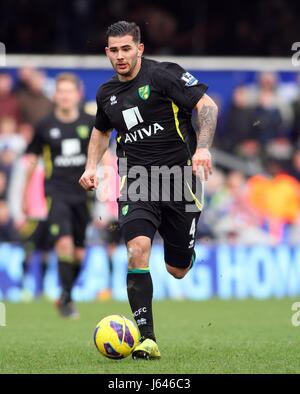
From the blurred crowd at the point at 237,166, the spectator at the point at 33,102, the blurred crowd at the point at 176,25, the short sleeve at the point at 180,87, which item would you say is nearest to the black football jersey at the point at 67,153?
the blurred crowd at the point at 237,166

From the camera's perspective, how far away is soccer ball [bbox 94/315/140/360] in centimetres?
801

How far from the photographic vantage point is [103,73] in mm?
18172

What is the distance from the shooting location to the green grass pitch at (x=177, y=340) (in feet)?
25.2

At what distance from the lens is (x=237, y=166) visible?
18156 millimetres

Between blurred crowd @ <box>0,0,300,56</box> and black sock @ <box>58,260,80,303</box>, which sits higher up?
blurred crowd @ <box>0,0,300,56</box>

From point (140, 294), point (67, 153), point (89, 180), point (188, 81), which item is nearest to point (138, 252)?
point (140, 294)

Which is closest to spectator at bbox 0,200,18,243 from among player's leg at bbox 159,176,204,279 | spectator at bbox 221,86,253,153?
spectator at bbox 221,86,253,153

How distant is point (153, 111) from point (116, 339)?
6.30ft

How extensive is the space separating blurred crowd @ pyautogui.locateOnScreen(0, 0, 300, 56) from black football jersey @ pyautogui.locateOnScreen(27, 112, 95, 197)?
651cm

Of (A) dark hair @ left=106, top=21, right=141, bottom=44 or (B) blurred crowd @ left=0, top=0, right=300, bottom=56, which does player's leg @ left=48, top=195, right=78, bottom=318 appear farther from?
(B) blurred crowd @ left=0, top=0, right=300, bottom=56

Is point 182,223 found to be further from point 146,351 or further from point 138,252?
point 146,351
